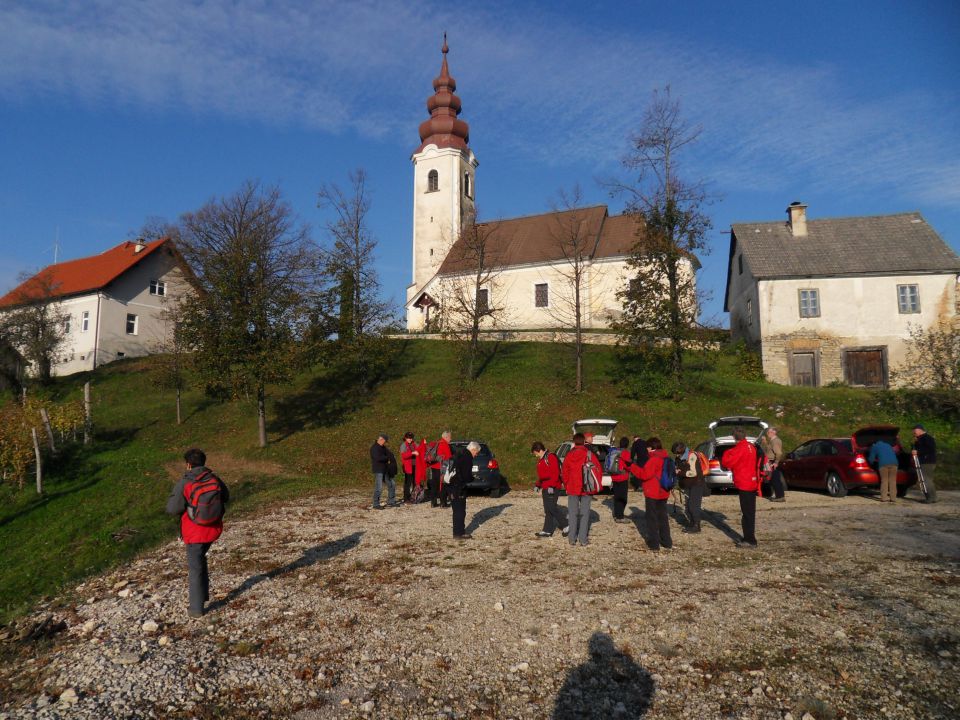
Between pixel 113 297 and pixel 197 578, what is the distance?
1695 inches

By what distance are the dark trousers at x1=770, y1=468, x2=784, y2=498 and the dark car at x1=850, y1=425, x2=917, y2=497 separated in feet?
7.06

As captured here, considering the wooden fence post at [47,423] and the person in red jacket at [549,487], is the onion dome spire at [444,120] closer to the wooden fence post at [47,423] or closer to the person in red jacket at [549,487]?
the wooden fence post at [47,423]

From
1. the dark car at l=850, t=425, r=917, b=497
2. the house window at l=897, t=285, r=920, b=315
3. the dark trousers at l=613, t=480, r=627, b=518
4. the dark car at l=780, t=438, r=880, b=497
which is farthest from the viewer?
the house window at l=897, t=285, r=920, b=315

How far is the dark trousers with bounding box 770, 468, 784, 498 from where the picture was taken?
44.6 ft

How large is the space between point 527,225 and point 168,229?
27.9 metres

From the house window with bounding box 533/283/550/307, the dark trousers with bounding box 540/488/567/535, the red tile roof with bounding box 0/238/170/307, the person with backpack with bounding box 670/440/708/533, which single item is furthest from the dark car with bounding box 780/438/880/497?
the red tile roof with bounding box 0/238/170/307

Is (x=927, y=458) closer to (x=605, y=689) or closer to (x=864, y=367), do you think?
(x=605, y=689)

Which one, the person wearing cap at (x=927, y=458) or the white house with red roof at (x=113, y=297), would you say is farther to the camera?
the white house with red roof at (x=113, y=297)

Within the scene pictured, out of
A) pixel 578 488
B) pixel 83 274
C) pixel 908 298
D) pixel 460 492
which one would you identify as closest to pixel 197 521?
pixel 460 492

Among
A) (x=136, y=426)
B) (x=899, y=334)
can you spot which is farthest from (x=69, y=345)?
(x=899, y=334)

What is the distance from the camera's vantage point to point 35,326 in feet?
117

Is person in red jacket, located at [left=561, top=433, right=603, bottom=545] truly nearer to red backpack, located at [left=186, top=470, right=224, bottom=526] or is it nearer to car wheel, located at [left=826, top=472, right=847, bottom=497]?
red backpack, located at [left=186, top=470, right=224, bottom=526]

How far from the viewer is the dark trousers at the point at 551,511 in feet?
33.3

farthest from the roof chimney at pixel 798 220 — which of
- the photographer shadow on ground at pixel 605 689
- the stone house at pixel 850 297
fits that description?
the photographer shadow on ground at pixel 605 689
